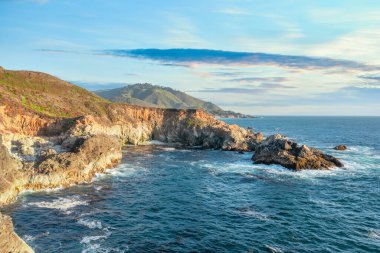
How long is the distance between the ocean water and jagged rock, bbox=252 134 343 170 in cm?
334

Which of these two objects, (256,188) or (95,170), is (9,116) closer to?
(95,170)

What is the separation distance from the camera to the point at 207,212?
41.1 meters

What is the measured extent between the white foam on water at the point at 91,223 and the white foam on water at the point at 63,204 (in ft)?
11.9

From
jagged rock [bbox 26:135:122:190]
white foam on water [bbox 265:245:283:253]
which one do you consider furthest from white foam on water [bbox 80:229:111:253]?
jagged rock [bbox 26:135:122:190]

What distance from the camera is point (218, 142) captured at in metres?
102

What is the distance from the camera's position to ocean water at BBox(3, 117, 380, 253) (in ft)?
104

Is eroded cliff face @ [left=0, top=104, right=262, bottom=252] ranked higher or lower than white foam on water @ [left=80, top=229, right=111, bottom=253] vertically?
higher

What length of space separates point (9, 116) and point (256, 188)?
59.6m

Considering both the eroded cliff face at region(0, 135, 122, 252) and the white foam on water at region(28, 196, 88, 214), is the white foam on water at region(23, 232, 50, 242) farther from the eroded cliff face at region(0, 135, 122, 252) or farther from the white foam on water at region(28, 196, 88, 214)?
the white foam on water at region(28, 196, 88, 214)

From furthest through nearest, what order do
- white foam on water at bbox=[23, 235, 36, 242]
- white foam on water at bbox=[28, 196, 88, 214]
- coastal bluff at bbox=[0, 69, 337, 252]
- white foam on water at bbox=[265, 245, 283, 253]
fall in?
coastal bluff at bbox=[0, 69, 337, 252]
white foam on water at bbox=[28, 196, 88, 214]
white foam on water at bbox=[23, 235, 36, 242]
white foam on water at bbox=[265, 245, 283, 253]

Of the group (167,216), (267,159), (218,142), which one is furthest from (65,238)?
(218,142)

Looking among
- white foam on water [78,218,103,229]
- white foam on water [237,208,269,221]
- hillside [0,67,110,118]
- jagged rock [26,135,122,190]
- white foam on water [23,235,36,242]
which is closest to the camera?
white foam on water [23,235,36,242]

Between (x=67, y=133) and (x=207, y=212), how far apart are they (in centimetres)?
4955

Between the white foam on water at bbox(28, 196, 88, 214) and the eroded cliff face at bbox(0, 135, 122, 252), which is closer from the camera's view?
the white foam on water at bbox(28, 196, 88, 214)
